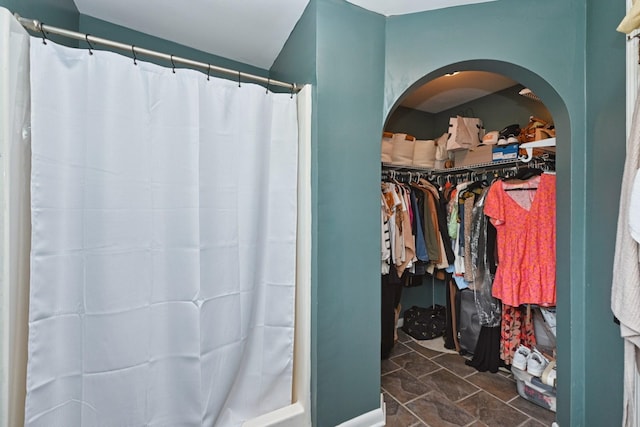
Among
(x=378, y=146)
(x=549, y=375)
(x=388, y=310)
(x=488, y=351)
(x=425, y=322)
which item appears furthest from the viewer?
(x=425, y=322)

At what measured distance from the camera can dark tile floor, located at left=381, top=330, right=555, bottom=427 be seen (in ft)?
5.22

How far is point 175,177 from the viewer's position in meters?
1.12

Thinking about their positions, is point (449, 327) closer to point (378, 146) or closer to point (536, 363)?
point (536, 363)

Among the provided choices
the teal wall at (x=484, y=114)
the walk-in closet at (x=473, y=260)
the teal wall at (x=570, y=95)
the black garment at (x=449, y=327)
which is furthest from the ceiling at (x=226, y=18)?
the black garment at (x=449, y=327)

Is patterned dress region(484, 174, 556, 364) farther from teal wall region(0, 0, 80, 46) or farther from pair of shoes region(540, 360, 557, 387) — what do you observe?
teal wall region(0, 0, 80, 46)

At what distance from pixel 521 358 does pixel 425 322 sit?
0.94 metres

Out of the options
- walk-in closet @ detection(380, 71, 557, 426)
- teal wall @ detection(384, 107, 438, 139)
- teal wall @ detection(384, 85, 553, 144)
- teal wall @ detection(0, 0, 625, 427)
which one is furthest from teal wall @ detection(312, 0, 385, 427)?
teal wall @ detection(384, 107, 438, 139)

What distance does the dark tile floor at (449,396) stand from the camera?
1590 mm

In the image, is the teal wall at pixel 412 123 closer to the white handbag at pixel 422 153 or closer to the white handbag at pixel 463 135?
the white handbag at pixel 422 153

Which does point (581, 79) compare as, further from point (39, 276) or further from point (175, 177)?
point (39, 276)

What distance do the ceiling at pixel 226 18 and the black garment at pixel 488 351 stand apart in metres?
2.20

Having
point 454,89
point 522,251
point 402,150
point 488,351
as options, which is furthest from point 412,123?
point 488,351

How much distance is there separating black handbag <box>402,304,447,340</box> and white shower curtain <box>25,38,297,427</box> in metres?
1.75

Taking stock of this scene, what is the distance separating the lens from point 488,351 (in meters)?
2.10
